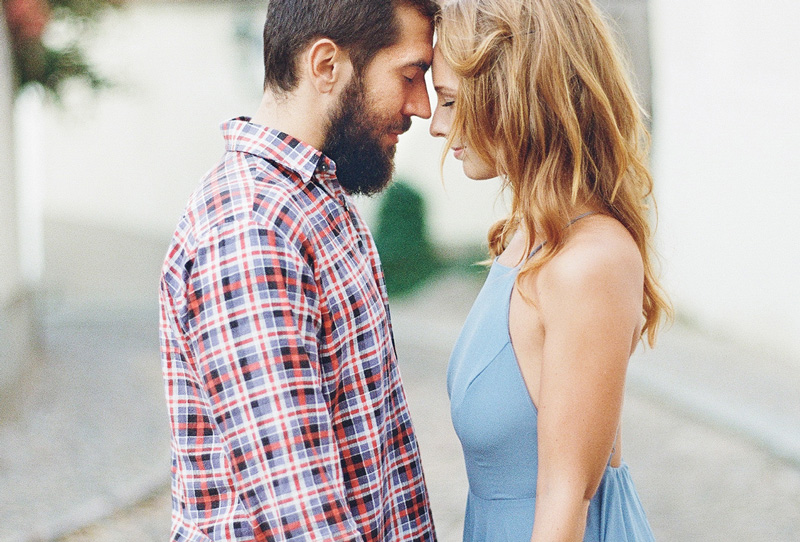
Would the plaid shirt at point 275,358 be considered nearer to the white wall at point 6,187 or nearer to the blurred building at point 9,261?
the blurred building at point 9,261

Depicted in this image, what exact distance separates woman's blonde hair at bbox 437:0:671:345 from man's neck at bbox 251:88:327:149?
0.29 metres

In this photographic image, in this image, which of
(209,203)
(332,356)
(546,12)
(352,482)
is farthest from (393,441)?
(546,12)

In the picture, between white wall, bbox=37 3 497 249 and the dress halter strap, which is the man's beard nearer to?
the dress halter strap

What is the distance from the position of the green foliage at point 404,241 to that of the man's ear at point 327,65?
8.13m

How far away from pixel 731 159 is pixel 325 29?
638 centimetres

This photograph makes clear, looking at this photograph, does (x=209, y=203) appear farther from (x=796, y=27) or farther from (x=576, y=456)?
(x=796, y=27)

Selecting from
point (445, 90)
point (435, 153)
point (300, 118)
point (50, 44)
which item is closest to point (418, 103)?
point (445, 90)

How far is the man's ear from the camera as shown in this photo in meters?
1.70

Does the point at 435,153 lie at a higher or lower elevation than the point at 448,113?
lower

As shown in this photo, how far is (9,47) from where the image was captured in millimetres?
6551

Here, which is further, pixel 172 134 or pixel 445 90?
pixel 172 134

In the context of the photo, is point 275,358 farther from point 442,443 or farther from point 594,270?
point 442,443

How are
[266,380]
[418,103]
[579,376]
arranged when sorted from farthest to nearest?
[418,103] → [579,376] → [266,380]

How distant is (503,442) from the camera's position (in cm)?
169
